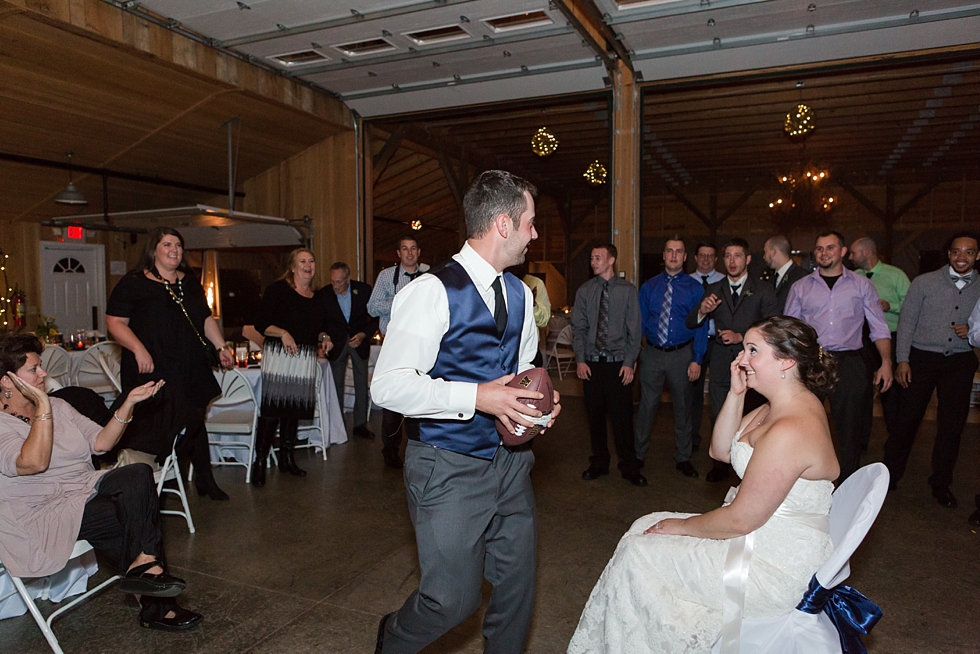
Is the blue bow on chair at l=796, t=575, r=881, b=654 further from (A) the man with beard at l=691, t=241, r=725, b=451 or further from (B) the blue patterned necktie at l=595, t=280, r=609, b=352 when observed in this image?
(A) the man with beard at l=691, t=241, r=725, b=451

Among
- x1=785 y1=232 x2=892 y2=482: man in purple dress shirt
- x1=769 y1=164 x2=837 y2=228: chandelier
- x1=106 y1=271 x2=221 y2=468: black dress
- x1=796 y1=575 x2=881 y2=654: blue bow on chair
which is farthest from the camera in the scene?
x1=769 y1=164 x2=837 y2=228: chandelier

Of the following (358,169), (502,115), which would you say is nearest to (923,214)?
(502,115)

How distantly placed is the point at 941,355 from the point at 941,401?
0.33 meters

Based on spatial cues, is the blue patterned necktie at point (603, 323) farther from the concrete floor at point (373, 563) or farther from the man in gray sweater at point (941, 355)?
the man in gray sweater at point (941, 355)

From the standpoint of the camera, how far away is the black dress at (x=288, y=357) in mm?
4828

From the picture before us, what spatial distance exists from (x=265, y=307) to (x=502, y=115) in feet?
23.0

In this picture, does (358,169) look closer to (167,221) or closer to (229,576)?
(167,221)

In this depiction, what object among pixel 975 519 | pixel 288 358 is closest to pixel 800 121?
pixel 975 519

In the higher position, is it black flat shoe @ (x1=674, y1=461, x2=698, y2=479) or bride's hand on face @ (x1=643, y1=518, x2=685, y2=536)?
bride's hand on face @ (x1=643, y1=518, x2=685, y2=536)

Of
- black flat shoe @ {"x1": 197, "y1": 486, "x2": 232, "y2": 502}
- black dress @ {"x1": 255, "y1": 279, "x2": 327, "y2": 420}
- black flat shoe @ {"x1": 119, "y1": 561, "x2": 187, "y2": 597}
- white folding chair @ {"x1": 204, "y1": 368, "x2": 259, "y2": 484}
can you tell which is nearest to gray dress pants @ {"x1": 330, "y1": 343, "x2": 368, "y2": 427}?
white folding chair @ {"x1": 204, "y1": 368, "x2": 259, "y2": 484}

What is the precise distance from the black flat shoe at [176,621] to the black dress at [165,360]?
1.00 metres

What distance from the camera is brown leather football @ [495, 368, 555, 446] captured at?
1804 mm

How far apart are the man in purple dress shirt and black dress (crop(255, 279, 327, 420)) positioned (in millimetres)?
3542

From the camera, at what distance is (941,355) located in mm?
4332
